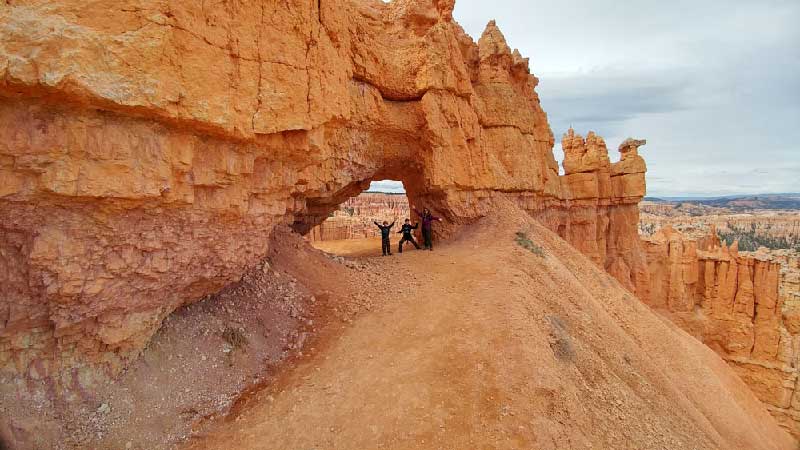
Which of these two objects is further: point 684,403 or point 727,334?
point 727,334

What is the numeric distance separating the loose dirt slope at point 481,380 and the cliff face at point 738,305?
14900mm

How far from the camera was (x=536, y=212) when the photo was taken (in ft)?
63.1

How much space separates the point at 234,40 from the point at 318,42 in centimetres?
222

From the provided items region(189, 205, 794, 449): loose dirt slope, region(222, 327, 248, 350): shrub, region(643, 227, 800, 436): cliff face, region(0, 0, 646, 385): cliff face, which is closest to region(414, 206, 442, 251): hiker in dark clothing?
region(189, 205, 794, 449): loose dirt slope

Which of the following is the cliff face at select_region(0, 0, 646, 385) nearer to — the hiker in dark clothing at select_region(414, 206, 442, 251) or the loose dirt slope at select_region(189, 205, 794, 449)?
the loose dirt slope at select_region(189, 205, 794, 449)

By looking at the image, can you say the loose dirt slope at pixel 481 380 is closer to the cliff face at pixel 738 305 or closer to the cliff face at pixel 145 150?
the cliff face at pixel 145 150

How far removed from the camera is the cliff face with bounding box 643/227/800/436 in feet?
75.5

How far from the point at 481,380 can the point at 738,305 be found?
27.6 metres

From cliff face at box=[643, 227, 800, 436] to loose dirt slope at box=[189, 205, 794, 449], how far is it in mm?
14900

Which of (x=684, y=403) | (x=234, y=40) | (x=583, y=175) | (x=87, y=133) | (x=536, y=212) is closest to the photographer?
(x=87, y=133)

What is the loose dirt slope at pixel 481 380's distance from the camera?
5.35m

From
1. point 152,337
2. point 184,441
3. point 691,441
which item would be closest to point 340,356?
point 184,441

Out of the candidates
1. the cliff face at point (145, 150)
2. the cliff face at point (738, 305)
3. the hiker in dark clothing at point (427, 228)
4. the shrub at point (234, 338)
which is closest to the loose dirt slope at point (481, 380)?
the shrub at point (234, 338)

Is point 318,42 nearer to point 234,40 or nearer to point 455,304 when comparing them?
point 234,40
